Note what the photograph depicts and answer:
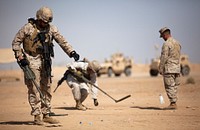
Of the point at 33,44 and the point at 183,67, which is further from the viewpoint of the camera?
the point at 183,67

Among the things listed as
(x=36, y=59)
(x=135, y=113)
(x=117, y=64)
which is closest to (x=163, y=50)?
(x=135, y=113)

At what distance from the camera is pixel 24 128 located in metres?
7.80

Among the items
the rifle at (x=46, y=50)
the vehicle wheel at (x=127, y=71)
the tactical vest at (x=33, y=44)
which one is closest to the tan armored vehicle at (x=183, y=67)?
the vehicle wheel at (x=127, y=71)

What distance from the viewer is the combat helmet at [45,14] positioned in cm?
815

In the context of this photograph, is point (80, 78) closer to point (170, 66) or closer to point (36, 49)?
point (170, 66)

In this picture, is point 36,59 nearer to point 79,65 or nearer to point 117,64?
point 79,65

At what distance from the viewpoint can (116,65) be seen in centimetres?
Answer: 4406

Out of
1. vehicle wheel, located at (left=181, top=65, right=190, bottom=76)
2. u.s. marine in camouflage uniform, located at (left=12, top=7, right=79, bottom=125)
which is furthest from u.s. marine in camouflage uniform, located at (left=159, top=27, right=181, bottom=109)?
vehicle wheel, located at (left=181, top=65, right=190, bottom=76)

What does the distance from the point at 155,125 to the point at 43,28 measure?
2.88 meters

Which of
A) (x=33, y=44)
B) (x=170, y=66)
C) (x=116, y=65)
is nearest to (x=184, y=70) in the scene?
(x=116, y=65)

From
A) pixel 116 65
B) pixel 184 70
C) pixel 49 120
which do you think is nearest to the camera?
pixel 49 120

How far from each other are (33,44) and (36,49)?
114 mm

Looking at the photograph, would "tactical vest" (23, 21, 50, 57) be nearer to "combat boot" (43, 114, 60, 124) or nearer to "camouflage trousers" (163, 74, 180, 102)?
"combat boot" (43, 114, 60, 124)

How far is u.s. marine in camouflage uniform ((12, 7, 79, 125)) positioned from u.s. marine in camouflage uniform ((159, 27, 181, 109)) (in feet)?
12.5
